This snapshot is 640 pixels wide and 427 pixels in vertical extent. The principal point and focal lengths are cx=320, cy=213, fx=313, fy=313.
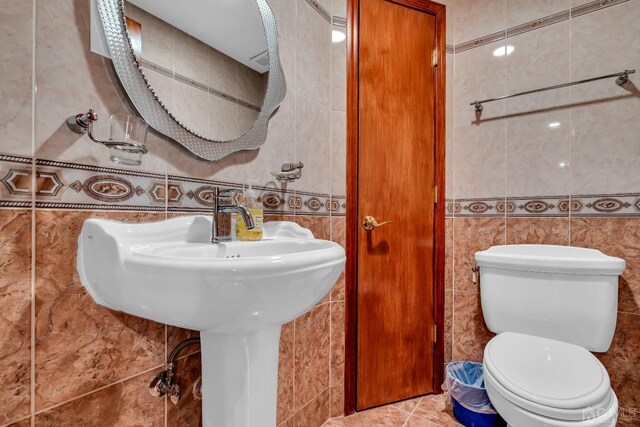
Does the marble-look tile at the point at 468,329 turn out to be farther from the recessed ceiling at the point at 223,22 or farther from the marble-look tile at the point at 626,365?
the recessed ceiling at the point at 223,22

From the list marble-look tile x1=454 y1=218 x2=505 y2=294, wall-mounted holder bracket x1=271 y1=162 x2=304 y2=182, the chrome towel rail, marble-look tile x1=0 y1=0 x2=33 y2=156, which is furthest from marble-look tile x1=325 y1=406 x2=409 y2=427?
the chrome towel rail

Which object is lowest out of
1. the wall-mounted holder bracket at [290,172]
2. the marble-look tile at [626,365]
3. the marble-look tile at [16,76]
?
the marble-look tile at [626,365]

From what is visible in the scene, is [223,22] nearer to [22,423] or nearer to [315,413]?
[22,423]

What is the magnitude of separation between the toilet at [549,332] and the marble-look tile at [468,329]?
26 centimetres

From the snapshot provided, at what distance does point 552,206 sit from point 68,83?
1.88m

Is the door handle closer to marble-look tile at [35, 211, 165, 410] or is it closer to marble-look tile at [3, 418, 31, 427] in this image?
marble-look tile at [35, 211, 165, 410]

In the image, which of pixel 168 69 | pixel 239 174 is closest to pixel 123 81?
pixel 168 69

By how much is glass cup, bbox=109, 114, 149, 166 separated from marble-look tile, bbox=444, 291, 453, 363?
1.64 metres

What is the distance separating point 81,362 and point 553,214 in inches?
73.5

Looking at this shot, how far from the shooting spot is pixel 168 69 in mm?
852

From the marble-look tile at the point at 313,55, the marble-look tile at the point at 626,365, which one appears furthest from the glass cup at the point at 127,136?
the marble-look tile at the point at 626,365

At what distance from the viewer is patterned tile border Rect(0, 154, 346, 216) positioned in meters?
0.59

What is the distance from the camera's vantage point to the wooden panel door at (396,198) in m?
1.55

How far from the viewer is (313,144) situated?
1385 mm
